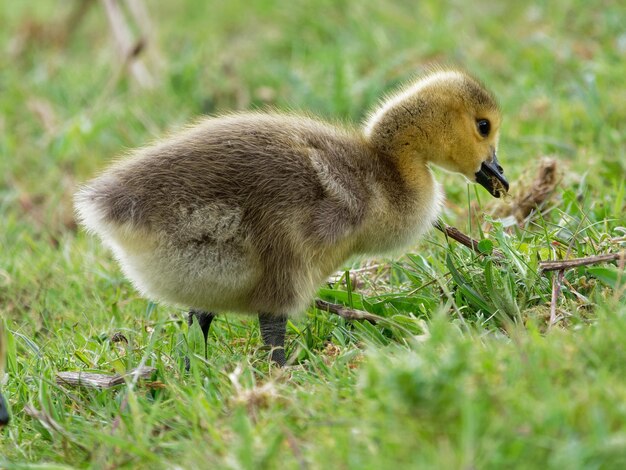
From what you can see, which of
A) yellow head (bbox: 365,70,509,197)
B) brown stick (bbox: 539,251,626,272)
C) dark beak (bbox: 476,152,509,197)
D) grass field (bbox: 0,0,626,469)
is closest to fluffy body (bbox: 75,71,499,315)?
yellow head (bbox: 365,70,509,197)

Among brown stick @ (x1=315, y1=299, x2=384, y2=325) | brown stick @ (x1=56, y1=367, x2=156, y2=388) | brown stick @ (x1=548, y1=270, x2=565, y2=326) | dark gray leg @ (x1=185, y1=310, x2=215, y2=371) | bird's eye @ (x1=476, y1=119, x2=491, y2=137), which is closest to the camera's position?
brown stick @ (x1=548, y1=270, x2=565, y2=326)

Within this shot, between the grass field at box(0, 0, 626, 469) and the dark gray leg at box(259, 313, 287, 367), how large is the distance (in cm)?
7

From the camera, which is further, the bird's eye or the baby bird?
the bird's eye

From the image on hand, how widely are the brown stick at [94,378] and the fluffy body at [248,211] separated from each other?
0.93ft

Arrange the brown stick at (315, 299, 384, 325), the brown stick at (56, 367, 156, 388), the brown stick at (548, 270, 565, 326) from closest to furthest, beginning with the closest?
1. the brown stick at (548, 270, 565, 326)
2. the brown stick at (56, 367, 156, 388)
3. the brown stick at (315, 299, 384, 325)

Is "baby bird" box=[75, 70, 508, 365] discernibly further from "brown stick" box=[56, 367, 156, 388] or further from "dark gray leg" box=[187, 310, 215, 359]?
"brown stick" box=[56, 367, 156, 388]

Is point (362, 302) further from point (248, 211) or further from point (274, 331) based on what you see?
point (248, 211)

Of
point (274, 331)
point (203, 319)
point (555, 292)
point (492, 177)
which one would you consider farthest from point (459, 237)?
point (203, 319)

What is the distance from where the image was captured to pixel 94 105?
729 centimetres

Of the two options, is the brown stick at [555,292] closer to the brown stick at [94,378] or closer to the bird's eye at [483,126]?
the bird's eye at [483,126]

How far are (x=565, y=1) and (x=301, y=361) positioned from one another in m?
5.03

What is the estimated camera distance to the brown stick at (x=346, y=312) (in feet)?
11.5

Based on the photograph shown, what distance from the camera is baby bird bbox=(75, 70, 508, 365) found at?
338 centimetres

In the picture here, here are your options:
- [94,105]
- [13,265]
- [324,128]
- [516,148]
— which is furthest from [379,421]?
[94,105]
